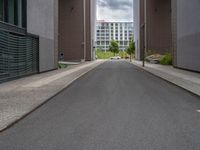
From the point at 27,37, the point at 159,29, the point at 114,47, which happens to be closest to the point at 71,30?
the point at 159,29

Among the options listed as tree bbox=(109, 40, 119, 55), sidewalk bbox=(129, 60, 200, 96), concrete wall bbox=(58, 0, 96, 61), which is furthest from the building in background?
sidewalk bbox=(129, 60, 200, 96)

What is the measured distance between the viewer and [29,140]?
24.3 feet

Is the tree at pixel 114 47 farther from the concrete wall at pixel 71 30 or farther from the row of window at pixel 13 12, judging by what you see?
the row of window at pixel 13 12

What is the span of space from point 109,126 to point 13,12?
56.3ft

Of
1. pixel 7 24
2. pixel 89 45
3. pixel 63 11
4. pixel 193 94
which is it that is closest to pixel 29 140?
pixel 193 94

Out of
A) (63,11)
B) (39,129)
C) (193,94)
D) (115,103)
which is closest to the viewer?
(39,129)

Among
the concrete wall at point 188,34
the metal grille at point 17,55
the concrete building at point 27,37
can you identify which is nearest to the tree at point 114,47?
Result: the concrete building at point 27,37

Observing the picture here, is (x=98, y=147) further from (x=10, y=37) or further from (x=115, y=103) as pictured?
(x=10, y=37)

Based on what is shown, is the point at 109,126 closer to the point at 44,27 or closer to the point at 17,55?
the point at 17,55

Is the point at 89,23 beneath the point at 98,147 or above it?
above

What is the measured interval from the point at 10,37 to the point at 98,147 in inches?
647

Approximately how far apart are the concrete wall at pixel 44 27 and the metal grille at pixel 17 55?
3.45 ft

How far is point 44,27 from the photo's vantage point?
104 ft

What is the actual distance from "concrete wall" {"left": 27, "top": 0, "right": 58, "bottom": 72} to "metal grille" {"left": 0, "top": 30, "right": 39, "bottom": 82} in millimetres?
1053
